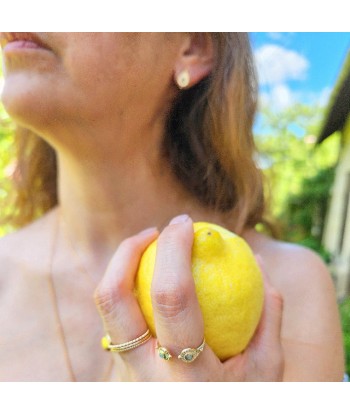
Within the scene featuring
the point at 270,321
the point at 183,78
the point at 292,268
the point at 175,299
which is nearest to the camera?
the point at 175,299

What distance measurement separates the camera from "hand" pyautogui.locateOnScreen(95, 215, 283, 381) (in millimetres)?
487

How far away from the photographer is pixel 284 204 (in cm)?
127

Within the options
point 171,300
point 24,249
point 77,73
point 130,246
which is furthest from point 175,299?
point 24,249

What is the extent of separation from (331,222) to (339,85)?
0.39 meters

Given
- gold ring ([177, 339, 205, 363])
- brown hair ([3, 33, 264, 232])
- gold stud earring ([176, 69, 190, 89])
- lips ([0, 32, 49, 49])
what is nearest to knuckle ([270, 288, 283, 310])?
gold ring ([177, 339, 205, 363])

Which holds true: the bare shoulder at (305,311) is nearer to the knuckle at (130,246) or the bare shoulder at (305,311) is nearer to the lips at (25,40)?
the knuckle at (130,246)

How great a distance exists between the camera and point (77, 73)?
65 centimetres

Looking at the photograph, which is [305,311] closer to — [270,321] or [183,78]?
[270,321]

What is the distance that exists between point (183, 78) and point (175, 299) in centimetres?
43

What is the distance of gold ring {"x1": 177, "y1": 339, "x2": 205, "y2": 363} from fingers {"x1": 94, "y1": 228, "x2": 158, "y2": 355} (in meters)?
0.07

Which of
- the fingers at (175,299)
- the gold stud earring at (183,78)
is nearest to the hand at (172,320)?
the fingers at (175,299)

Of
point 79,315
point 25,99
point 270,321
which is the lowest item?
point 79,315

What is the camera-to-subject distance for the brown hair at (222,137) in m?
0.80

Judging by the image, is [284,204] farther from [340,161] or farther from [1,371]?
[1,371]
